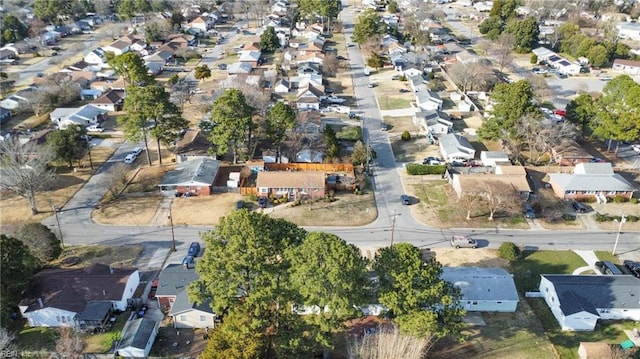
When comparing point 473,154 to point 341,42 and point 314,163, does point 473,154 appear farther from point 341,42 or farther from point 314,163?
point 341,42

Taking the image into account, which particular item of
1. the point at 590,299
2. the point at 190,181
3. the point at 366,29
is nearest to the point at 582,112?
the point at 590,299

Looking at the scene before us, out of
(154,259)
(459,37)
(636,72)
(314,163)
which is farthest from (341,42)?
(154,259)

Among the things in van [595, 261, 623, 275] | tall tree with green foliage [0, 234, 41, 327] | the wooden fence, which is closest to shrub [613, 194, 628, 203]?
van [595, 261, 623, 275]

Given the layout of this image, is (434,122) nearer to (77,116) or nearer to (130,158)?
(130,158)

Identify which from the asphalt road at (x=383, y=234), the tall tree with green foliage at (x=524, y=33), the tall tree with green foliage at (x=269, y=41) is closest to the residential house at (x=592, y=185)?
the asphalt road at (x=383, y=234)

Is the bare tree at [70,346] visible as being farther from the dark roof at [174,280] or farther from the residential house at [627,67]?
the residential house at [627,67]

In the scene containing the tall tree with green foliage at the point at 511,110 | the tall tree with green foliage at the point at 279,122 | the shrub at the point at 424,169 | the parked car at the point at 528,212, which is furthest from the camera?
the tall tree with green foliage at the point at 511,110
